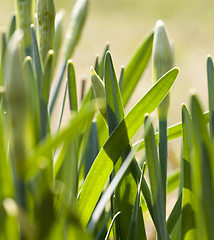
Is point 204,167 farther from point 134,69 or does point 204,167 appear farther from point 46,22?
point 134,69

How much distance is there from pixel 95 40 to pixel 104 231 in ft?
7.27

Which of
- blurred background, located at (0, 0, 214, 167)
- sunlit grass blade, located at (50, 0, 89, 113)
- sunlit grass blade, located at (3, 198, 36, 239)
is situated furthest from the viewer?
blurred background, located at (0, 0, 214, 167)

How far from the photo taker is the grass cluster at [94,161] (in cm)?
16

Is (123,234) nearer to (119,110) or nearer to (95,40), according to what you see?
(119,110)

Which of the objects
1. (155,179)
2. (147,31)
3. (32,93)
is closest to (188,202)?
(155,179)

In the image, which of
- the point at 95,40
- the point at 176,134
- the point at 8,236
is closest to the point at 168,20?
the point at 95,40

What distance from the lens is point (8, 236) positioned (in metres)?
0.22

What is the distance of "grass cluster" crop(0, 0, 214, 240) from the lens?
16 cm

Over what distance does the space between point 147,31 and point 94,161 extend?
2417 millimetres

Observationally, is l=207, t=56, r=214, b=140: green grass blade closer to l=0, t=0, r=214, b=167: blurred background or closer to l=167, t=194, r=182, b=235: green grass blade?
l=167, t=194, r=182, b=235: green grass blade

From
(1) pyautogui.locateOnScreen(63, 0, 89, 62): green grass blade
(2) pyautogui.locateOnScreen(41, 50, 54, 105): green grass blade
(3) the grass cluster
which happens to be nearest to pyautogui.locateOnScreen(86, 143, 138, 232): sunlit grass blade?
(3) the grass cluster

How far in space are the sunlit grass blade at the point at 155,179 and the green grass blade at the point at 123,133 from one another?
1.1 inches

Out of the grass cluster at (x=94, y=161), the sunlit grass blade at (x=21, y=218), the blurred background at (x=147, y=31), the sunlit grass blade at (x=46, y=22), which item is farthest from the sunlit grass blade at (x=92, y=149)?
the blurred background at (x=147, y=31)

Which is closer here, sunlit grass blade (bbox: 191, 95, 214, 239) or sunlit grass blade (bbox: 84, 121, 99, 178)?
sunlit grass blade (bbox: 191, 95, 214, 239)
